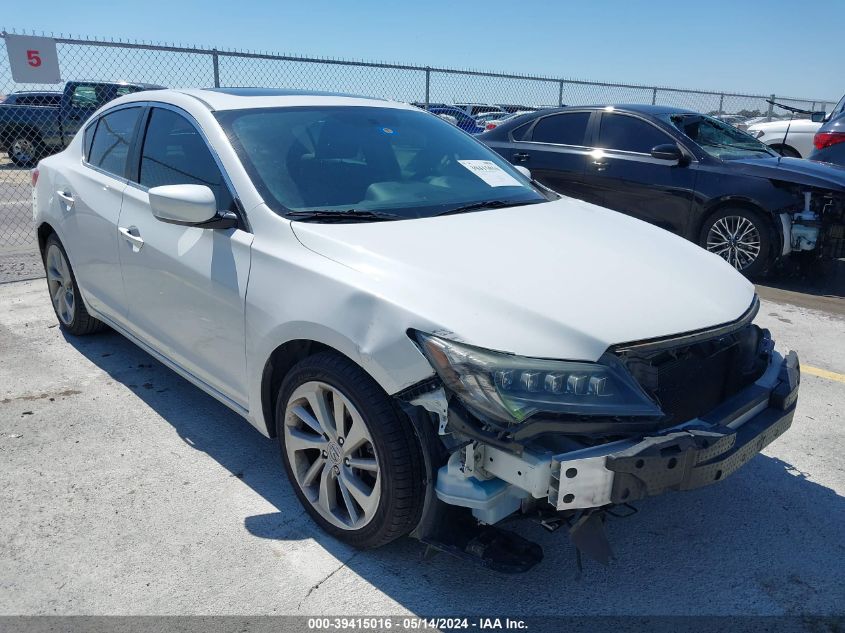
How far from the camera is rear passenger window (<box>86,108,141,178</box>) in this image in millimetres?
3955

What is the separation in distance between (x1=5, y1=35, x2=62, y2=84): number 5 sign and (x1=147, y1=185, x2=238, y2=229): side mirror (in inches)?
274

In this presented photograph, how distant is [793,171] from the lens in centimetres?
657

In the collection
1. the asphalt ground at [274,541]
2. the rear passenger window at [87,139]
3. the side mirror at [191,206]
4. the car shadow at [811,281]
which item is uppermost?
the rear passenger window at [87,139]

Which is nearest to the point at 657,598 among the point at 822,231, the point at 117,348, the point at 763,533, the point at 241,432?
the point at 763,533

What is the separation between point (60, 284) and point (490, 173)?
3.09 meters

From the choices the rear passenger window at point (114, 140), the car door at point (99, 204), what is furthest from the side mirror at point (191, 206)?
the rear passenger window at point (114, 140)

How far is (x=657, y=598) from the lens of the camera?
2.51m

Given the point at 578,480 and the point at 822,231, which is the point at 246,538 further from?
the point at 822,231

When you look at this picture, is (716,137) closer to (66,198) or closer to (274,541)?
(66,198)

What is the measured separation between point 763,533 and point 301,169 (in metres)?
2.44

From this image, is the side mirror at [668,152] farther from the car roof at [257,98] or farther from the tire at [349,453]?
the tire at [349,453]

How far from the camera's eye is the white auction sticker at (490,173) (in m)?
3.63

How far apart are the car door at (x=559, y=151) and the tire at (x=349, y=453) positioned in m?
5.50

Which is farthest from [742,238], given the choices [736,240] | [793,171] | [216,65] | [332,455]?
[216,65]
